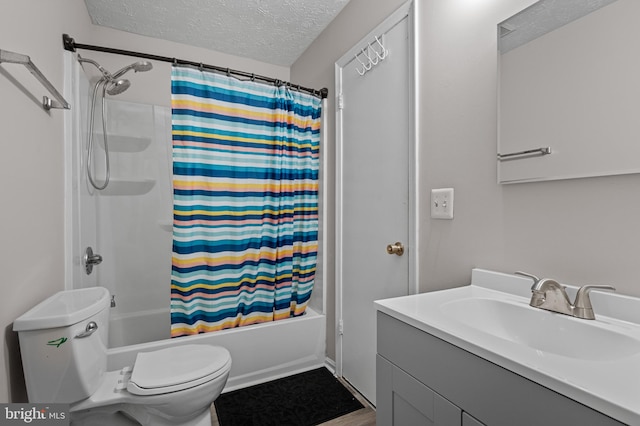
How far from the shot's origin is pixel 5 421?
89cm

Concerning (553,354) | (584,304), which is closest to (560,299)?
(584,304)

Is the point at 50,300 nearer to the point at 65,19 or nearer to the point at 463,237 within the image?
the point at 65,19

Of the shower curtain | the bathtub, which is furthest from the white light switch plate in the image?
the bathtub

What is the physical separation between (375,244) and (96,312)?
1328 millimetres

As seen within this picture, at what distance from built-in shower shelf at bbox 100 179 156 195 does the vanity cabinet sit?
6.82 feet

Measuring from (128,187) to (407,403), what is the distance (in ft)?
7.48

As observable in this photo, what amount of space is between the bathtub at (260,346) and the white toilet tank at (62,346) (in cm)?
42

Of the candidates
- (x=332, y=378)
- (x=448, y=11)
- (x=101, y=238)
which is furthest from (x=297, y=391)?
(x=448, y=11)

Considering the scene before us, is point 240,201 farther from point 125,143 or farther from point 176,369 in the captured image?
point 125,143

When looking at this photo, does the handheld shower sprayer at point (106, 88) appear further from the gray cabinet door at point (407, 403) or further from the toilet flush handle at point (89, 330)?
the gray cabinet door at point (407, 403)

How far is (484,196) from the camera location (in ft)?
3.66

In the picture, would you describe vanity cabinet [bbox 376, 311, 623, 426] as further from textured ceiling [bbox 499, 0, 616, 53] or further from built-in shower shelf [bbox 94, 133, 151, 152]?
built-in shower shelf [bbox 94, 133, 151, 152]

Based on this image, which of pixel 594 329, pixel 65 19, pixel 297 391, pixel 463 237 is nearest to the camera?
pixel 594 329

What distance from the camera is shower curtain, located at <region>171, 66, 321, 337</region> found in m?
1.70
